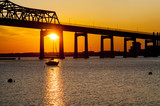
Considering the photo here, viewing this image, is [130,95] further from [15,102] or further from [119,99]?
[15,102]

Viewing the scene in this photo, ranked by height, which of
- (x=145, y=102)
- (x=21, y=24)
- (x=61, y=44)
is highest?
(x=21, y=24)

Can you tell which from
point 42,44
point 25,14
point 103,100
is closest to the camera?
point 103,100

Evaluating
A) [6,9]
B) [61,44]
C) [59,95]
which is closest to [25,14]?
[6,9]

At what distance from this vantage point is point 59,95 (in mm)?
28859

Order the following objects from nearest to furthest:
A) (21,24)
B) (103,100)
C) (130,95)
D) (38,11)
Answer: (103,100), (130,95), (21,24), (38,11)

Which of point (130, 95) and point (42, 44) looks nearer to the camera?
point (130, 95)

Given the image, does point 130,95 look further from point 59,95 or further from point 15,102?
point 15,102

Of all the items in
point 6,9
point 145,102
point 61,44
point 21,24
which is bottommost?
point 145,102

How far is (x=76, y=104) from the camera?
2425 cm

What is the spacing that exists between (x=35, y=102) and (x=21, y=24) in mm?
89247

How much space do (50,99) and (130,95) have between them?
9.01 metres

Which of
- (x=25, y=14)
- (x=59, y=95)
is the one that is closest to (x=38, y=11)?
A: (x=25, y=14)

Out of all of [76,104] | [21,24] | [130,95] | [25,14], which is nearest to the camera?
[76,104]

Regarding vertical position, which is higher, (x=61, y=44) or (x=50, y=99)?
(x=61, y=44)
